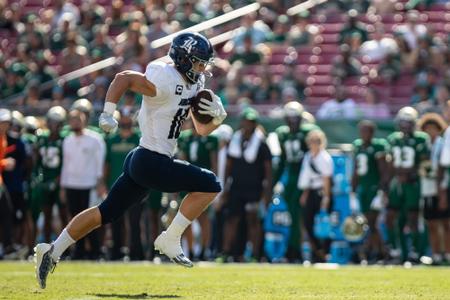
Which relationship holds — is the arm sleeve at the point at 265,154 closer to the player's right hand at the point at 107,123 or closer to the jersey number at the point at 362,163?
the jersey number at the point at 362,163

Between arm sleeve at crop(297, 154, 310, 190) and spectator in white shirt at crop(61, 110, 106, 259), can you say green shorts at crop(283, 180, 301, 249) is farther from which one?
spectator in white shirt at crop(61, 110, 106, 259)

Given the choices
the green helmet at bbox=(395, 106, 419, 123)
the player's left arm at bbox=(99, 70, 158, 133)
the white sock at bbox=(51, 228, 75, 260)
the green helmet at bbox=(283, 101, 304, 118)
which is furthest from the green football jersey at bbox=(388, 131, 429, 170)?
the white sock at bbox=(51, 228, 75, 260)

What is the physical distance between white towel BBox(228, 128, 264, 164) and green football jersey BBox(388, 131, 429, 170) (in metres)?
1.54

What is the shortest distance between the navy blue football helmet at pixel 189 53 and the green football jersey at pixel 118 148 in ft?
17.9

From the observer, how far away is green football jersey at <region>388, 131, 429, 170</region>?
13.2 meters

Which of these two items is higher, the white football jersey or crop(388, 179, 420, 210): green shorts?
the white football jersey

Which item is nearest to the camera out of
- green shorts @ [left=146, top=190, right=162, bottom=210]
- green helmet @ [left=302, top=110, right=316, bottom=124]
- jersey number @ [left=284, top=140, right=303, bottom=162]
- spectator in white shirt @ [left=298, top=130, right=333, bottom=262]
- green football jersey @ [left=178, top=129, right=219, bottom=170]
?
spectator in white shirt @ [left=298, top=130, right=333, bottom=262]

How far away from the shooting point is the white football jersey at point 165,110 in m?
8.54

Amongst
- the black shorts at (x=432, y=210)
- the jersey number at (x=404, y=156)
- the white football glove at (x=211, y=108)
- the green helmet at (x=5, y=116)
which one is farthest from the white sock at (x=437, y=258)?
the green helmet at (x=5, y=116)

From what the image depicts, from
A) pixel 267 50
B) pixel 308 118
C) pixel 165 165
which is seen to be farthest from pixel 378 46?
pixel 165 165

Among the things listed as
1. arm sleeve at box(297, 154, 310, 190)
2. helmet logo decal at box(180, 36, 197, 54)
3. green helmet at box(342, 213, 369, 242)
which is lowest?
green helmet at box(342, 213, 369, 242)

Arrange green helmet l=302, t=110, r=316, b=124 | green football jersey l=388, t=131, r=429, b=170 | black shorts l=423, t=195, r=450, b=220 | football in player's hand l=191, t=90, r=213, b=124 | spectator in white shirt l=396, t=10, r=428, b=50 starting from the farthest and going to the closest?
1. spectator in white shirt l=396, t=10, r=428, b=50
2. green helmet l=302, t=110, r=316, b=124
3. green football jersey l=388, t=131, r=429, b=170
4. black shorts l=423, t=195, r=450, b=220
5. football in player's hand l=191, t=90, r=213, b=124

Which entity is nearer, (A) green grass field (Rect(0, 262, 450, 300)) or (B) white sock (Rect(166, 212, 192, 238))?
(A) green grass field (Rect(0, 262, 450, 300))

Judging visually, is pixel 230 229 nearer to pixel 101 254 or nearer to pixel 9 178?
pixel 101 254
